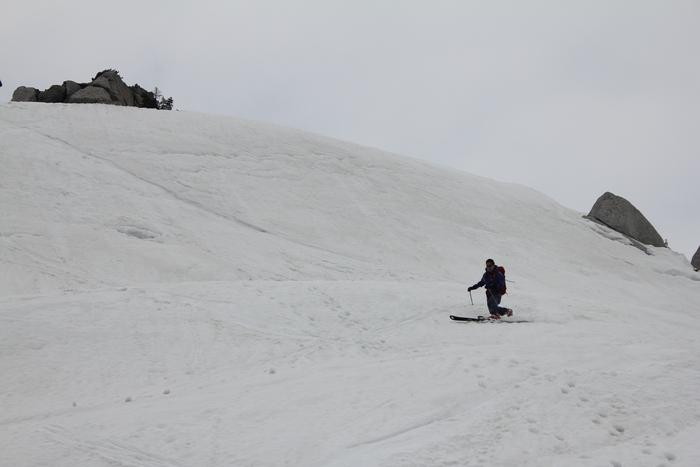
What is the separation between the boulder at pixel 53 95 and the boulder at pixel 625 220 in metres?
33.2

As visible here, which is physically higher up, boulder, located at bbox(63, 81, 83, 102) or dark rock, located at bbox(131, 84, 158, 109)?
dark rock, located at bbox(131, 84, 158, 109)

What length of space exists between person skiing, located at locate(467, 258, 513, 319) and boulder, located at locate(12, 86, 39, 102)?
1272 inches

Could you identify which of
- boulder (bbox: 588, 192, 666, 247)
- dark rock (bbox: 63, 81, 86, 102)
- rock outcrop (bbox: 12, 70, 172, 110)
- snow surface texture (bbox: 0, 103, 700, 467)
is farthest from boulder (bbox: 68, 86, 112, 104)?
boulder (bbox: 588, 192, 666, 247)

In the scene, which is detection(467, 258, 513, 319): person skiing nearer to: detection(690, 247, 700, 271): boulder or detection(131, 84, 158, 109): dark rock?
detection(690, 247, 700, 271): boulder

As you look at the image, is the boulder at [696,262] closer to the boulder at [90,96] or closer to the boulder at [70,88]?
the boulder at [90,96]

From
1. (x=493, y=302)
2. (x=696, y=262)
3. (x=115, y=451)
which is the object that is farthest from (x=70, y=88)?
(x=696, y=262)

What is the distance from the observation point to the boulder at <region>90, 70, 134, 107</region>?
33562mm

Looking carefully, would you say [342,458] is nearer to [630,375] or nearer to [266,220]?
[630,375]

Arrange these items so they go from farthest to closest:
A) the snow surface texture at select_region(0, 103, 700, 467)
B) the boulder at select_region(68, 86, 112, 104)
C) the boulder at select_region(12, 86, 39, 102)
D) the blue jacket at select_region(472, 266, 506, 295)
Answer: the boulder at select_region(12, 86, 39, 102)
the boulder at select_region(68, 86, 112, 104)
the blue jacket at select_region(472, 266, 506, 295)
the snow surface texture at select_region(0, 103, 700, 467)

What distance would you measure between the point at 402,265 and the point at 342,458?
12638mm

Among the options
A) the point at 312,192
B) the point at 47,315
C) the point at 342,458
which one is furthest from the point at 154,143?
the point at 342,458

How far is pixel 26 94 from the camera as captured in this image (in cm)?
3231

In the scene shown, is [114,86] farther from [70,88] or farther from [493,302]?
[493,302]

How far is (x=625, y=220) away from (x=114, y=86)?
3306 centimetres
